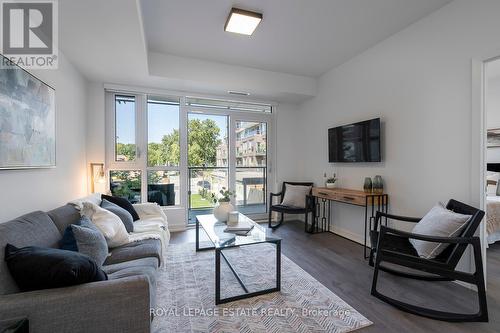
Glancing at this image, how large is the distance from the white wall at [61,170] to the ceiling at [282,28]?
1.11m

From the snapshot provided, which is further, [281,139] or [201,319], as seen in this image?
[281,139]

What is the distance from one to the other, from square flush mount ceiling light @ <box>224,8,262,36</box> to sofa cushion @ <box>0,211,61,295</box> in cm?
250

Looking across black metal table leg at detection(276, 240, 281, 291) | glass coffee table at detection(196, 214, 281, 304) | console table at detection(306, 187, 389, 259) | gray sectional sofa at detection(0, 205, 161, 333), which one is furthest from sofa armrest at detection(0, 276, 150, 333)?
console table at detection(306, 187, 389, 259)

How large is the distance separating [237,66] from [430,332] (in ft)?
12.6

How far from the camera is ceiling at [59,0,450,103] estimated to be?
223 cm

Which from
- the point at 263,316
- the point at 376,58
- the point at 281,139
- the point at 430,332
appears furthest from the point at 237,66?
the point at 430,332

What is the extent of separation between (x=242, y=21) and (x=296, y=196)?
2.84m

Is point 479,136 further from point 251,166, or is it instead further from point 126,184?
point 126,184

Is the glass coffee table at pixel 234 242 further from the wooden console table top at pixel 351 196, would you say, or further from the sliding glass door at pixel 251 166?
the sliding glass door at pixel 251 166

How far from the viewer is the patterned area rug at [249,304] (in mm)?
1686

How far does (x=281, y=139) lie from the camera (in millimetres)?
4801

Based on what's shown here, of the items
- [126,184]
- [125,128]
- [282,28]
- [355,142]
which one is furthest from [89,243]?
[355,142]

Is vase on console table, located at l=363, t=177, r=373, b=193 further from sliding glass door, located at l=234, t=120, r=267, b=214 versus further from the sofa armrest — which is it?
the sofa armrest

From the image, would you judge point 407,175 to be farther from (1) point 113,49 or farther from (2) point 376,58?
(1) point 113,49
